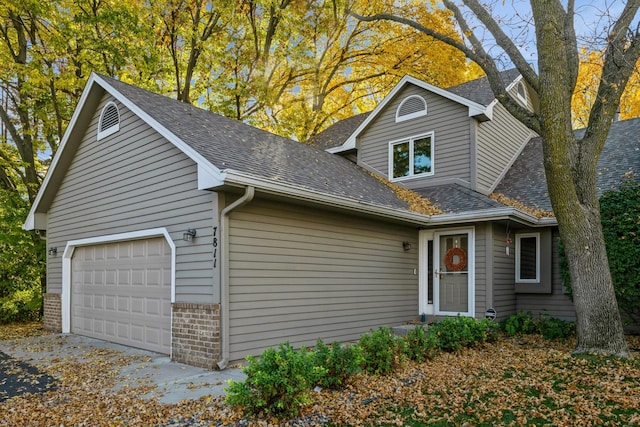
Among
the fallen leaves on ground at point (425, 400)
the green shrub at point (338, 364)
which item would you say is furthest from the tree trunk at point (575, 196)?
the green shrub at point (338, 364)

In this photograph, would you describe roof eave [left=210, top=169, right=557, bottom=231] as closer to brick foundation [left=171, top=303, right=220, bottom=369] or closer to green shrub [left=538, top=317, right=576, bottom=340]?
brick foundation [left=171, top=303, right=220, bottom=369]

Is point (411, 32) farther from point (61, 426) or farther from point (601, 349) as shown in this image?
point (61, 426)

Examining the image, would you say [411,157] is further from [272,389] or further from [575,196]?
[272,389]

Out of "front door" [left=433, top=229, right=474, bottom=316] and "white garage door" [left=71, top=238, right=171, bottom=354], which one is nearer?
"white garage door" [left=71, top=238, right=171, bottom=354]

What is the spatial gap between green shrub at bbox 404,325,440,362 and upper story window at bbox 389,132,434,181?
18.9ft

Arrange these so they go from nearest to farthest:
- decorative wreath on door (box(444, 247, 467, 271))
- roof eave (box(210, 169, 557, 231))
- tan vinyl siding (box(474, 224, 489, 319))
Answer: roof eave (box(210, 169, 557, 231)) < tan vinyl siding (box(474, 224, 489, 319)) < decorative wreath on door (box(444, 247, 467, 271))

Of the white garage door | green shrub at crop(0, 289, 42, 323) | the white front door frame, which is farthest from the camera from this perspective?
green shrub at crop(0, 289, 42, 323)

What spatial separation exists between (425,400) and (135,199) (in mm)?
6179

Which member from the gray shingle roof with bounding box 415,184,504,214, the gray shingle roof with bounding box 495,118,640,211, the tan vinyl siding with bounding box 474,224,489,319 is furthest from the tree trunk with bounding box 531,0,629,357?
the gray shingle roof with bounding box 495,118,640,211

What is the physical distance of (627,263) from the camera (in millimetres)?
8195

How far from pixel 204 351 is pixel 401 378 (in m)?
2.84

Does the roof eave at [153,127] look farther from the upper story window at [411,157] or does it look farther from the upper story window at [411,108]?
the upper story window at [411,108]

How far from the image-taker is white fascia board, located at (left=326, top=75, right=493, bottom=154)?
11.0m

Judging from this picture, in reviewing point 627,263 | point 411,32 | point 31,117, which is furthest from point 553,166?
point 31,117
